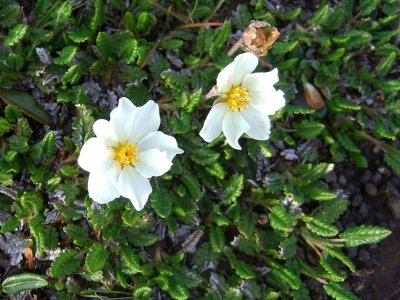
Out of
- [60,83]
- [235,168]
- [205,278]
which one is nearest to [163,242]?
[205,278]

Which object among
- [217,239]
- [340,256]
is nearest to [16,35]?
[217,239]

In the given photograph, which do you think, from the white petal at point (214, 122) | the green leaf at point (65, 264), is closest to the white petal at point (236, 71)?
the white petal at point (214, 122)

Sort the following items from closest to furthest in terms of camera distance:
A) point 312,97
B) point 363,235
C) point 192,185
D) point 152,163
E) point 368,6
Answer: point 152,163 → point 192,185 → point 363,235 → point 312,97 → point 368,6

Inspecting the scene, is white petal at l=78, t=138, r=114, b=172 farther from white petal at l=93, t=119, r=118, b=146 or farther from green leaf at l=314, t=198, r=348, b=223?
green leaf at l=314, t=198, r=348, b=223

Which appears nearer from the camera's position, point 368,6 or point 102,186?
point 102,186

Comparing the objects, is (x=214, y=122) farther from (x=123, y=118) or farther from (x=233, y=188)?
(x=233, y=188)

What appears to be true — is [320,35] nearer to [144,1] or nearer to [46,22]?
[144,1]
